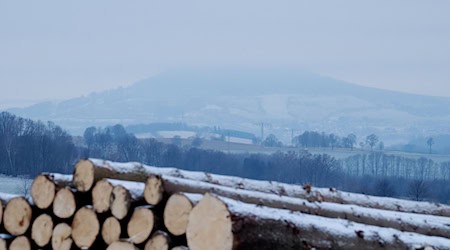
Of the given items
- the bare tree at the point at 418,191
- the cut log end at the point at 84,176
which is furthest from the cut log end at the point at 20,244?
the bare tree at the point at 418,191

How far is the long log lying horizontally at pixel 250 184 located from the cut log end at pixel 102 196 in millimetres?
146

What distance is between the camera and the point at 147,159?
8775 centimetres

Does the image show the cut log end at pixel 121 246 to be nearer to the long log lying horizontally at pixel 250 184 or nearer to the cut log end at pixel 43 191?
the long log lying horizontally at pixel 250 184

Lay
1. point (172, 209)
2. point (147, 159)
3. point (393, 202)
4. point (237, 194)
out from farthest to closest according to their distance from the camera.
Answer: point (147, 159)
point (393, 202)
point (237, 194)
point (172, 209)

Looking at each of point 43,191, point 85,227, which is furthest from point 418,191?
point 85,227

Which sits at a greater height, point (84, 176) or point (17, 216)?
point (84, 176)

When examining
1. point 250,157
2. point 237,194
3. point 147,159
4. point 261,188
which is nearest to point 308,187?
point 261,188

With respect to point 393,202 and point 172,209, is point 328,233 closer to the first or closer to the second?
point 172,209

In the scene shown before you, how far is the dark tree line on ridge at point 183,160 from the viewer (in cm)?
8012

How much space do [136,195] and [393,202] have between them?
376cm

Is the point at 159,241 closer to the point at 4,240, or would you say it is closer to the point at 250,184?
the point at 4,240

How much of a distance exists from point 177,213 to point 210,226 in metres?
0.44

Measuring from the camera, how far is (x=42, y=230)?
6148 millimetres

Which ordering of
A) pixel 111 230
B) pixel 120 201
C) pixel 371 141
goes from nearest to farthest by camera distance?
1. pixel 120 201
2. pixel 111 230
3. pixel 371 141
